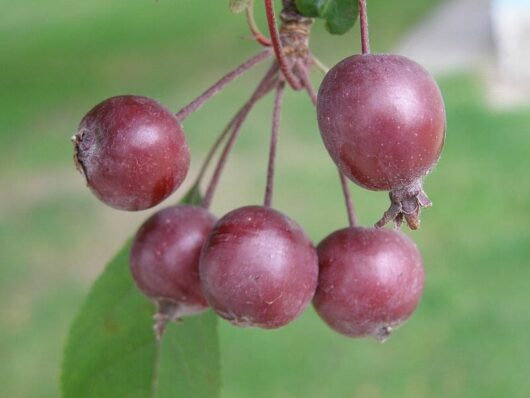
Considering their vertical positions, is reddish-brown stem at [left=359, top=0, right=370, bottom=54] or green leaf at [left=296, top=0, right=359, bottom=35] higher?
reddish-brown stem at [left=359, top=0, right=370, bottom=54]

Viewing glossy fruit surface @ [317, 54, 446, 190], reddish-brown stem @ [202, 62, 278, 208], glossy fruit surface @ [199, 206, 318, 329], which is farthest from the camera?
reddish-brown stem @ [202, 62, 278, 208]

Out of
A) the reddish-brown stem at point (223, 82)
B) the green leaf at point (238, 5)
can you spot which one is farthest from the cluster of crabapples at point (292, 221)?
the green leaf at point (238, 5)

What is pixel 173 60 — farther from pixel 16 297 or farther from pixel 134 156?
pixel 134 156

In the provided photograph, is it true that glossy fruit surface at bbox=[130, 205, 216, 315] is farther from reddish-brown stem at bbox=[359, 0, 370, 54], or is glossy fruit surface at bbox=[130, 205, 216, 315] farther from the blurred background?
the blurred background

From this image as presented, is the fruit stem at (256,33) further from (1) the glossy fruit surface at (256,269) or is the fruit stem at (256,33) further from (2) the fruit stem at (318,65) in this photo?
(1) the glossy fruit surface at (256,269)

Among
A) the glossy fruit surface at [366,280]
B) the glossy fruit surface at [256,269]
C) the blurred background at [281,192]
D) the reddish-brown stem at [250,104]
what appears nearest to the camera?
the glossy fruit surface at [256,269]

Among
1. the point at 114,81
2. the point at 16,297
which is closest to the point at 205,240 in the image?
the point at 16,297

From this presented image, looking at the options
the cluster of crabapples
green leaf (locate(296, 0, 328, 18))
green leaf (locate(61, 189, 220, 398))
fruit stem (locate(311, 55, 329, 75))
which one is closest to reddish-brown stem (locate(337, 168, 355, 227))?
the cluster of crabapples

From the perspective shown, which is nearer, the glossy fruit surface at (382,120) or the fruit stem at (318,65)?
the glossy fruit surface at (382,120)

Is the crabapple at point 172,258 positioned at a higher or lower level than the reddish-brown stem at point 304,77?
lower

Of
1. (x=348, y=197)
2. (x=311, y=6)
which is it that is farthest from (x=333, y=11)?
(x=348, y=197)
